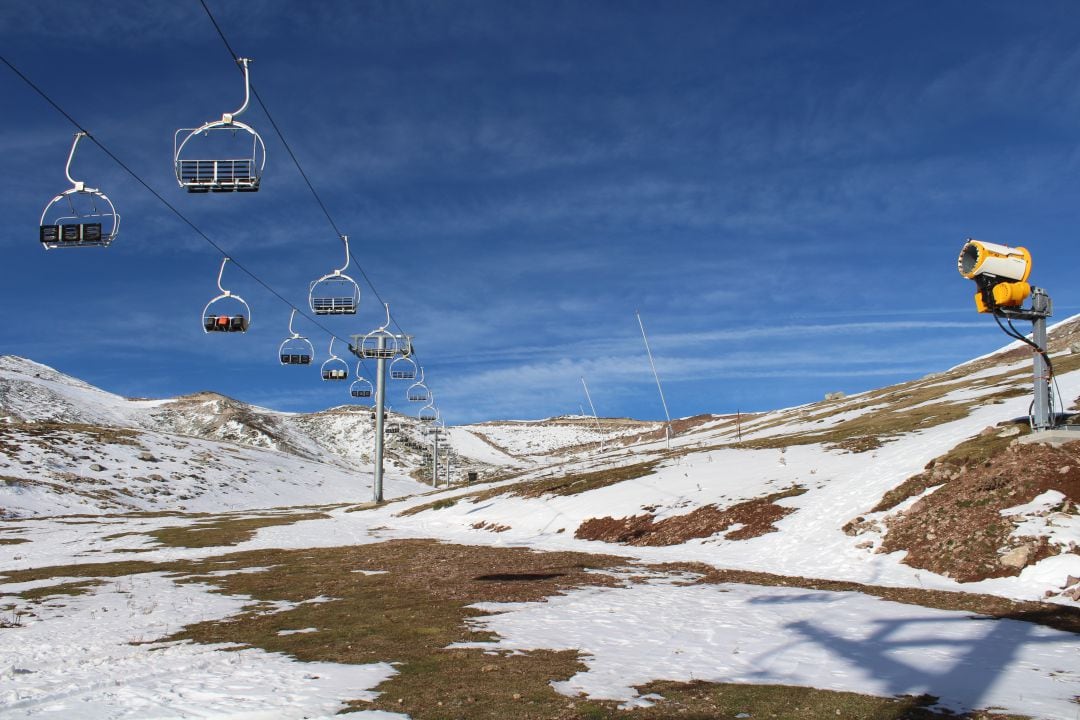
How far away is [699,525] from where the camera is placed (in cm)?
3331

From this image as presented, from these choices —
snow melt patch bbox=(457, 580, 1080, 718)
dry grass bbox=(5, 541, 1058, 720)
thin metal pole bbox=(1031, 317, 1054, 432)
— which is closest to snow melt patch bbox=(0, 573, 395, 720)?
dry grass bbox=(5, 541, 1058, 720)

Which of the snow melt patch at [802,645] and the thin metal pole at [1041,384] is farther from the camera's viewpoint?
the thin metal pole at [1041,384]

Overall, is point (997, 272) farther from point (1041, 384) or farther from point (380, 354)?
point (380, 354)

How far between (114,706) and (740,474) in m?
36.2

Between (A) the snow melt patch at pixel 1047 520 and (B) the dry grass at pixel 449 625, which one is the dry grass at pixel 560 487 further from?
(A) the snow melt patch at pixel 1047 520

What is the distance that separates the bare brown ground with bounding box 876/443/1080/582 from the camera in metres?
20.0


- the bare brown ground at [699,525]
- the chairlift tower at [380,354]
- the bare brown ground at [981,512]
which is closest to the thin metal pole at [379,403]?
the chairlift tower at [380,354]

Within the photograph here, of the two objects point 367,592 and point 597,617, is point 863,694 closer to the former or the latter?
point 597,617

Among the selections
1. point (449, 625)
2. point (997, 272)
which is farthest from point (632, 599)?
point (997, 272)

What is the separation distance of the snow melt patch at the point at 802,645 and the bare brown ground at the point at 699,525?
11972 millimetres

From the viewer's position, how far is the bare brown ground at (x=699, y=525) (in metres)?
30.9

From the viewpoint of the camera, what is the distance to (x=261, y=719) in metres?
8.87

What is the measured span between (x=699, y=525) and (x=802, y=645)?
20136 millimetres

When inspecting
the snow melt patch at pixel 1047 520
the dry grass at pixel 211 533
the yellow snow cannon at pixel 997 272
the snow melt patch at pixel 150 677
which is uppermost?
the yellow snow cannon at pixel 997 272
